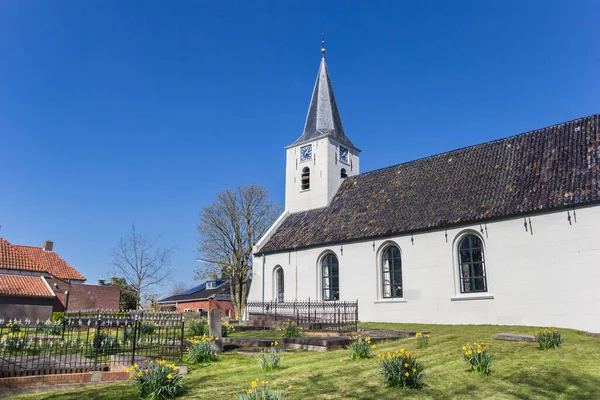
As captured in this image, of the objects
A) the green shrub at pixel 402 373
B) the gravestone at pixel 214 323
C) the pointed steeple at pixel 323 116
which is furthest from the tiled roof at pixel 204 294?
the green shrub at pixel 402 373

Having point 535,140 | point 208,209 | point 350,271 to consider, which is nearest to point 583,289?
point 535,140

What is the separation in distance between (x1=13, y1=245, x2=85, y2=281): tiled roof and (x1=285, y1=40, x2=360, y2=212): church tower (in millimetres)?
21182

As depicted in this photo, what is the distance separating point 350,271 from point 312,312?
310cm

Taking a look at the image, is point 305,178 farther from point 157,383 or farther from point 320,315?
point 157,383

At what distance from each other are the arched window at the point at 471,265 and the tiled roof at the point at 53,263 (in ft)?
107

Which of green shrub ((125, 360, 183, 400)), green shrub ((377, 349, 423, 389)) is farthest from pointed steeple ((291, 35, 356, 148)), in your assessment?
green shrub ((125, 360, 183, 400))

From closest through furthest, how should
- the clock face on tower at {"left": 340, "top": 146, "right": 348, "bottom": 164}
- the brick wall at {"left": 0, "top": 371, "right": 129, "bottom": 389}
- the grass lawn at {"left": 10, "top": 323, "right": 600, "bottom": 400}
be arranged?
the grass lawn at {"left": 10, "top": 323, "right": 600, "bottom": 400} < the brick wall at {"left": 0, "top": 371, "right": 129, "bottom": 389} < the clock face on tower at {"left": 340, "top": 146, "right": 348, "bottom": 164}

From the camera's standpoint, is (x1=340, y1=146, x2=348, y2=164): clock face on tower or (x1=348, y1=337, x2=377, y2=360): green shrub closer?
(x1=348, y1=337, x2=377, y2=360): green shrub

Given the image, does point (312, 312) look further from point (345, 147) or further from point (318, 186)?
point (345, 147)

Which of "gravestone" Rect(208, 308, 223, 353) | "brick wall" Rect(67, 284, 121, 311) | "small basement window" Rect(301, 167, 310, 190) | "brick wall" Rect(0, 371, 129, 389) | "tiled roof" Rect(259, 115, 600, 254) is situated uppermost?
"small basement window" Rect(301, 167, 310, 190)

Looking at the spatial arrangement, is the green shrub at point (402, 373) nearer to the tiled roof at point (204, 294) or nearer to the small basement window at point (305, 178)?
the small basement window at point (305, 178)

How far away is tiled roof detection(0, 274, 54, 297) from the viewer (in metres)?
30.7

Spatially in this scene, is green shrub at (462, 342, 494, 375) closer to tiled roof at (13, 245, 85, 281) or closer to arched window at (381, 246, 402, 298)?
arched window at (381, 246, 402, 298)

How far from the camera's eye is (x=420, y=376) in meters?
8.41
